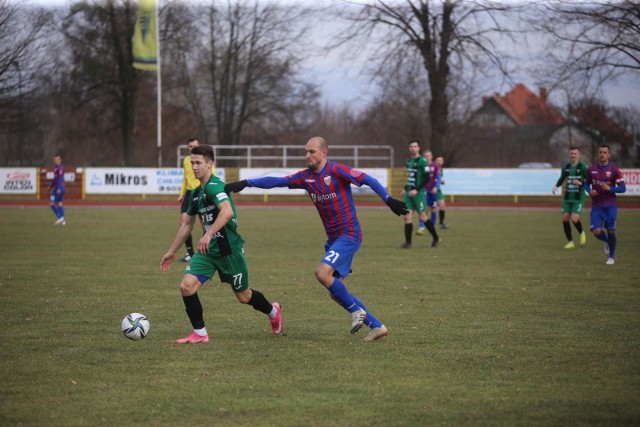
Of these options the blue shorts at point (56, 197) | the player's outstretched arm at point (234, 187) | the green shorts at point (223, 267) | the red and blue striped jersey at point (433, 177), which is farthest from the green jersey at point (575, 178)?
the blue shorts at point (56, 197)

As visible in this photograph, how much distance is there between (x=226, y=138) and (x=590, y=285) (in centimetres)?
4523

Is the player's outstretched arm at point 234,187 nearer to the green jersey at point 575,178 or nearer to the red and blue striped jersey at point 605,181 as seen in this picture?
the red and blue striped jersey at point 605,181

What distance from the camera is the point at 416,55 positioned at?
4100 centimetres

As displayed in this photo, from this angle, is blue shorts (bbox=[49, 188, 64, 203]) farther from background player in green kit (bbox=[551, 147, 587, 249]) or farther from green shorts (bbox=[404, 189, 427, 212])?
background player in green kit (bbox=[551, 147, 587, 249])

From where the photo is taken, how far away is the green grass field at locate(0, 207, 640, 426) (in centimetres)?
554

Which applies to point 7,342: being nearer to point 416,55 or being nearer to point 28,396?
point 28,396

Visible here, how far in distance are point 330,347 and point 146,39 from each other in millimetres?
35879

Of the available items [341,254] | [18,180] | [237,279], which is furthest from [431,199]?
[18,180]

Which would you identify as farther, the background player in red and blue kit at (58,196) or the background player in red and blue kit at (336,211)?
the background player in red and blue kit at (58,196)

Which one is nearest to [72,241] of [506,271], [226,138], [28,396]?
[506,271]

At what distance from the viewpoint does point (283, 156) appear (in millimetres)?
42688

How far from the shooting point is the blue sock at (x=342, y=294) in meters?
8.06

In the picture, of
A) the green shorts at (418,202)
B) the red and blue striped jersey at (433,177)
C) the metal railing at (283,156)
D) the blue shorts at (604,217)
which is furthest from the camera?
the metal railing at (283,156)

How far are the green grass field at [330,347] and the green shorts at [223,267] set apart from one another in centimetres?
61
